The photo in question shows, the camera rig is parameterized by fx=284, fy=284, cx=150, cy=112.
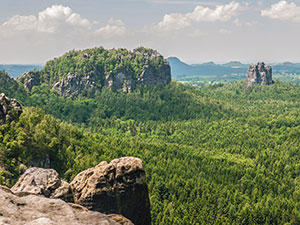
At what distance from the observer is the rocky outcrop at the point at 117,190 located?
34062 mm

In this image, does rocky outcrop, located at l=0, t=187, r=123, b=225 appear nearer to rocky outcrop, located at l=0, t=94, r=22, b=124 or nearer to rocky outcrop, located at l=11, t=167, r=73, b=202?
rocky outcrop, located at l=11, t=167, r=73, b=202

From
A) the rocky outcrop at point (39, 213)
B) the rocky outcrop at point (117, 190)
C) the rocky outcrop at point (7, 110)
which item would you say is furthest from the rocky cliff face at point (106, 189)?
the rocky outcrop at point (7, 110)

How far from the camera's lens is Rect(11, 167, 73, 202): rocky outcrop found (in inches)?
1296

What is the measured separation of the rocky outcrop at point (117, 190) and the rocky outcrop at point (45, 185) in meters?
1.85

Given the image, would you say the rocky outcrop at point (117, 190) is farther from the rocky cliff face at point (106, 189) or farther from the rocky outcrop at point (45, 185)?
the rocky outcrop at point (45, 185)

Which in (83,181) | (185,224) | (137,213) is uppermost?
(83,181)

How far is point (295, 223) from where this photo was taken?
111 metres

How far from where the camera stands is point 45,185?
34.9 m

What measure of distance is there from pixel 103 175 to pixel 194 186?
323ft

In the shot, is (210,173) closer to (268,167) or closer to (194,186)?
(194,186)

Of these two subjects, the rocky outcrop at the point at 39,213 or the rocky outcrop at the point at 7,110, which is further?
the rocky outcrop at the point at 7,110

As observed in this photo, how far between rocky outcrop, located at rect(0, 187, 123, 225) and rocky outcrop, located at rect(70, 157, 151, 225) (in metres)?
10.9

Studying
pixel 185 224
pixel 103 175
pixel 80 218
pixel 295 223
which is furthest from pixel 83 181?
pixel 295 223

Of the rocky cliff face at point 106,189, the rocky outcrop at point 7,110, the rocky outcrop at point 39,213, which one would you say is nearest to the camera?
the rocky outcrop at point 39,213
